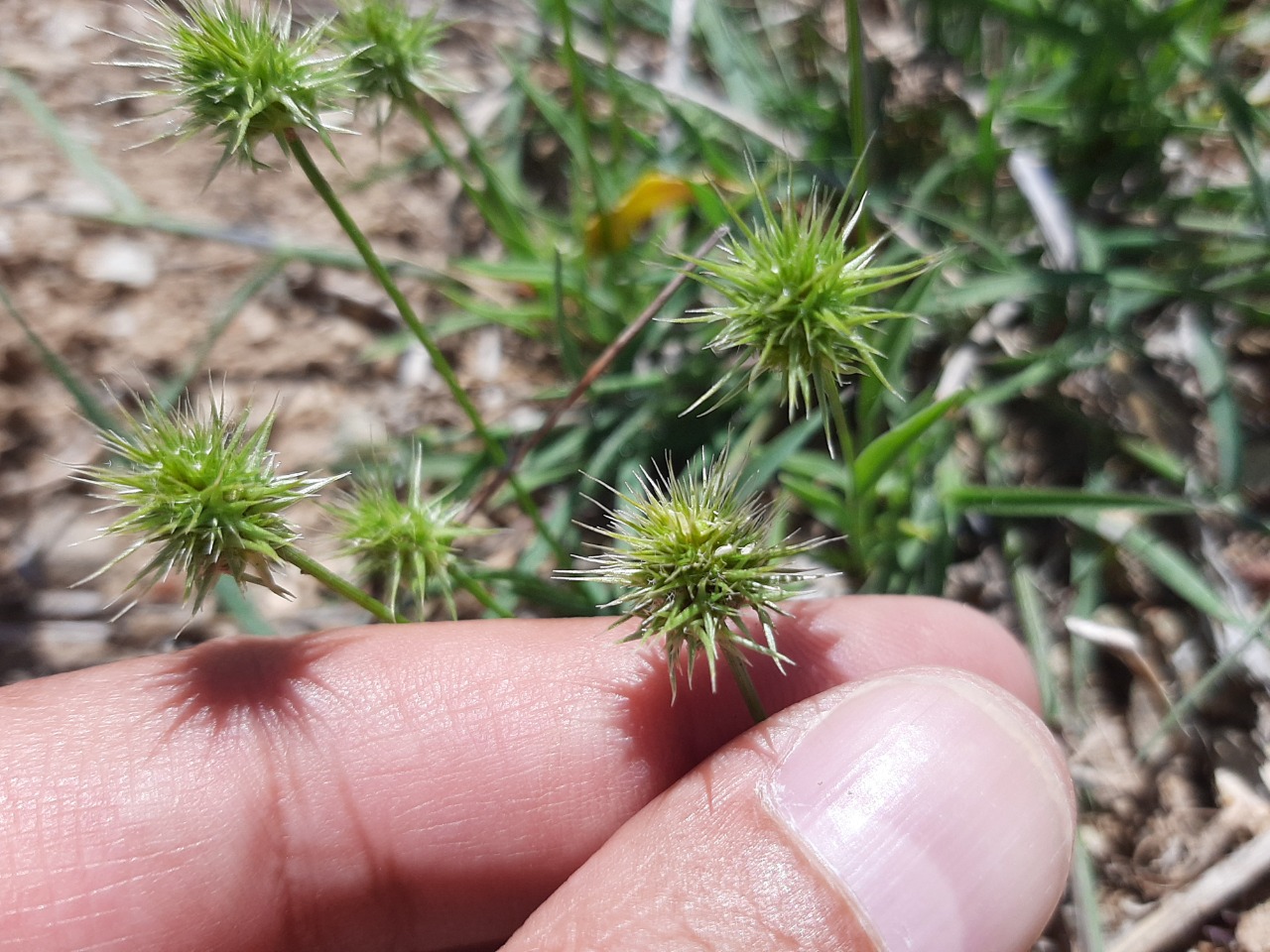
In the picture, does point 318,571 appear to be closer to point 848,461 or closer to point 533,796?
point 533,796

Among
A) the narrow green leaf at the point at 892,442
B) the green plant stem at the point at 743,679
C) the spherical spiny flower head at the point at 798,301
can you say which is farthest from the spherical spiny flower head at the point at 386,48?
the green plant stem at the point at 743,679

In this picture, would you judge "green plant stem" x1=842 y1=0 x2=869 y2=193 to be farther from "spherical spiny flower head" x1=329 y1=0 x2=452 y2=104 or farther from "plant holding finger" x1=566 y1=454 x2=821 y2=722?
"spherical spiny flower head" x1=329 y1=0 x2=452 y2=104

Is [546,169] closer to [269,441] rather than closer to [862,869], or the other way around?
[269,441]

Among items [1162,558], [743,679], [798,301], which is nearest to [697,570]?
[743,679]

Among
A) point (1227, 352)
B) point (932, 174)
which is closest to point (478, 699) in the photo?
point (932, 174)

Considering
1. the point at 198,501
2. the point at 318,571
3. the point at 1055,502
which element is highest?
the point at 198,501
